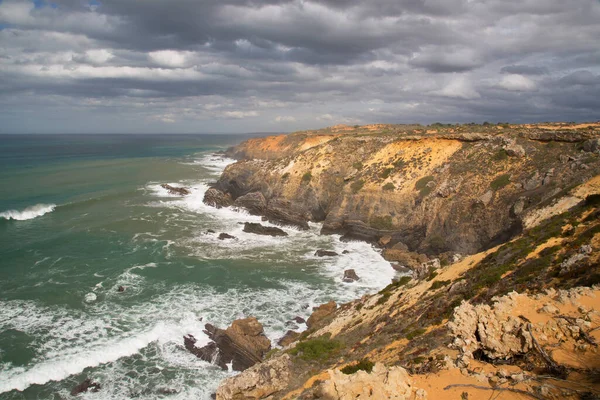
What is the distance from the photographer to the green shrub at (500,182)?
38.4 meters

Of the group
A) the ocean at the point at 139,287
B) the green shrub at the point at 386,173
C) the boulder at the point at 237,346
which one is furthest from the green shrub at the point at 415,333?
the green shrub at the point at 386,173

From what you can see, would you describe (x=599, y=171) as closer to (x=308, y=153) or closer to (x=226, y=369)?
(x=226, y=369)

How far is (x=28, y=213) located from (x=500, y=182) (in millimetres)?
62573

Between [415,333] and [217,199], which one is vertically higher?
[415,333]

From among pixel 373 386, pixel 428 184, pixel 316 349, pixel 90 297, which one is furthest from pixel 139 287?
pixel 428 184

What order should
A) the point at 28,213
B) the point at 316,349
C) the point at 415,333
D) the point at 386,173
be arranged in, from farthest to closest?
the point at 28,213
the point at 386,173
the point at 316,349
the point at 415,333

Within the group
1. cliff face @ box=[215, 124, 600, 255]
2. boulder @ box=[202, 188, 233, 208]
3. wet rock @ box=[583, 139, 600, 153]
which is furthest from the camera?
boulder @ box=[202, 188, 233, 208]

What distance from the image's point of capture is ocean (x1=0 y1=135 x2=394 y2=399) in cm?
2136

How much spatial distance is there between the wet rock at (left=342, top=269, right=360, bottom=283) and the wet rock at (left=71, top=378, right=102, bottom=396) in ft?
66.5

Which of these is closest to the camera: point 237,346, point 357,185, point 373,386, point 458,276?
point 373,386

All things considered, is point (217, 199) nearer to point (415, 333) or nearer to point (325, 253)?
point (325, 253)

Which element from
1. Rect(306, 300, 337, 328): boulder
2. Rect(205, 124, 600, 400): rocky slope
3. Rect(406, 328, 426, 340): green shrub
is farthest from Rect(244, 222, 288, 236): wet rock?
Rect(406, 328, 426, 340): green shrub

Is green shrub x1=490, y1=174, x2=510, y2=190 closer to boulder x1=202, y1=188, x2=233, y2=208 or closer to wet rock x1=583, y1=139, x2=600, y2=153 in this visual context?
wet rock x1=583, y1=139, x2=600, y2=153

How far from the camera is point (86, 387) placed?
65.4 ft
